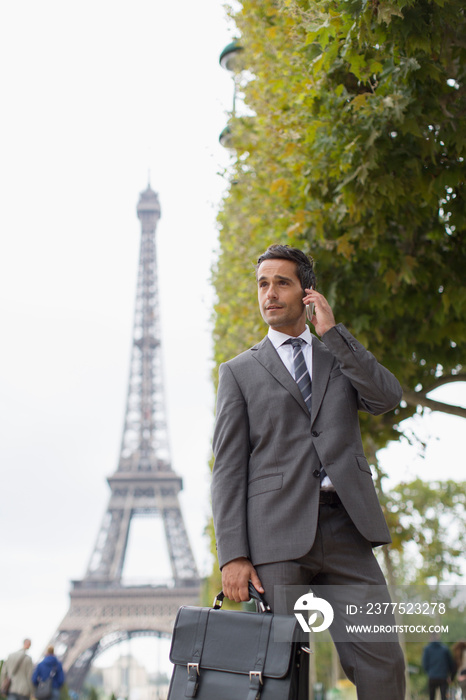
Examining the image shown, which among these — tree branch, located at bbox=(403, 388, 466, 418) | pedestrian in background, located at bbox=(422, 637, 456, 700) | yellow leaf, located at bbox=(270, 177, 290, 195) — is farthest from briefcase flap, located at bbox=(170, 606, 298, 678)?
pedestrian in background, located at bbox=(422, 637, 456, 700)

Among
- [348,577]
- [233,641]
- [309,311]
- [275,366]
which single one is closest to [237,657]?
[233,641]

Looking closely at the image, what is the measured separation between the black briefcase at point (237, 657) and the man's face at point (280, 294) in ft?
3.74

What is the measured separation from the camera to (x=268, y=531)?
2986mm

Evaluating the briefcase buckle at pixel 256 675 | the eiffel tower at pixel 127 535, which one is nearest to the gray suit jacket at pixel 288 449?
the briefcase buckle at pixel 256 675

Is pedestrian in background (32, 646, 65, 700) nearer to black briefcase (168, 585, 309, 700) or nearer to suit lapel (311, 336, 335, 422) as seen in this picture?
black briefcase (168, 585, 309, 700)

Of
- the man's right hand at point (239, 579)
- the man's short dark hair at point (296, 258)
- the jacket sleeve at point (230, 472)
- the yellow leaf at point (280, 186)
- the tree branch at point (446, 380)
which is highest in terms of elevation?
the yellow leaf at point (280, 186)

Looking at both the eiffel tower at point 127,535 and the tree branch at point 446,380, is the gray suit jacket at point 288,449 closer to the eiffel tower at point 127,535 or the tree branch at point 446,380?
the tree branch at point 446,380

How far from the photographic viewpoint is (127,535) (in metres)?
50.2

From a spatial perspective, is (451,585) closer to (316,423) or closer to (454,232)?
(316,423)

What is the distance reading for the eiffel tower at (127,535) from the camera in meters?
43.2

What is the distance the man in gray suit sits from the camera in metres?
2.90

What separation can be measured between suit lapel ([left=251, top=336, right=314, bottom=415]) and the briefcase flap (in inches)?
33.3

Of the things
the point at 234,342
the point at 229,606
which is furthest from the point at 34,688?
the point at 229,606

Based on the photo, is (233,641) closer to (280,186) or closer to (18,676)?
(280,186)
